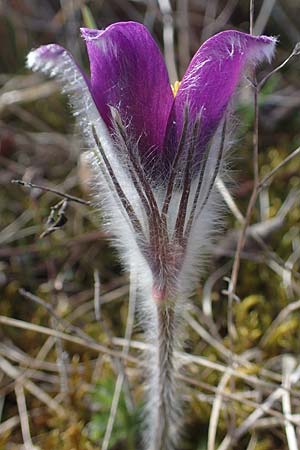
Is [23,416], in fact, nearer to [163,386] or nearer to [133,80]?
[163,386]

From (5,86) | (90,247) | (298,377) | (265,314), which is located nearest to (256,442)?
(298,377)

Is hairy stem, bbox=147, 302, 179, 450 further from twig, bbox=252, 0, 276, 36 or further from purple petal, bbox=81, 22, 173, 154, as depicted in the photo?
twig, bbox=252, 0, 276, 36

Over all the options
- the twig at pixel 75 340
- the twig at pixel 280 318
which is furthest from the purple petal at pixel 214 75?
the twig at pixel 280 318

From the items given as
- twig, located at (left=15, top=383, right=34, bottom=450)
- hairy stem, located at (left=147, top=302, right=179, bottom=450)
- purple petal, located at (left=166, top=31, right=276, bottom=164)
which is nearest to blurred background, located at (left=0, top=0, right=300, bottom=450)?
twig, located at (left=15, top=383, right=34, bottom=450)

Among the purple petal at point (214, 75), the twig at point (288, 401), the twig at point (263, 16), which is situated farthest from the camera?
the twig at point (263, 16)

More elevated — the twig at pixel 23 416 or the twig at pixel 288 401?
the twig at pixel 288 401

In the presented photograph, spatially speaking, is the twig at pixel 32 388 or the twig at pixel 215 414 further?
the twig at pixel 32 388

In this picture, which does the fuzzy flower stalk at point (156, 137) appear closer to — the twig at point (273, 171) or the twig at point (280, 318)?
the twig at point (273, 171)
